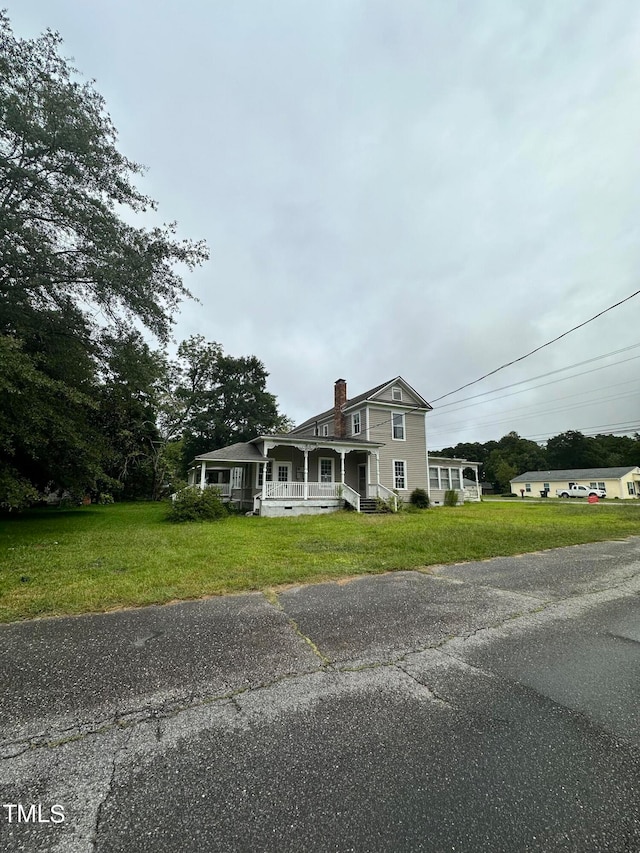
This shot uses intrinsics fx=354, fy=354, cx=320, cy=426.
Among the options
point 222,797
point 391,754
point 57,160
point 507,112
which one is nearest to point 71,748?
point 222,797

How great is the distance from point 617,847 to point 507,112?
1423 centimetres

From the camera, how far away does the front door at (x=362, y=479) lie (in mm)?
20853

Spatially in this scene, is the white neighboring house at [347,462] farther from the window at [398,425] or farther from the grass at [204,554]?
the grass at [204,554]

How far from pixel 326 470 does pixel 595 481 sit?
4457 centimetres

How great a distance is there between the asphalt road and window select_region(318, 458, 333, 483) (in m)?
16.4

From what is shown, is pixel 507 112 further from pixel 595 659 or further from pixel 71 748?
pixel 71 748

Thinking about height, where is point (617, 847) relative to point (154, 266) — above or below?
below

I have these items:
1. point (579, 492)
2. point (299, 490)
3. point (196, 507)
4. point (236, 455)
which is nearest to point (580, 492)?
point (579, 492)

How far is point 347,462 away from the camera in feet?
69.8

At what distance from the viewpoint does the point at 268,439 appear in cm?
1733

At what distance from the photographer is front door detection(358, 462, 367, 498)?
20.9 meters

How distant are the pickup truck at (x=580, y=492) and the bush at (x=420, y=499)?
35.4 metres

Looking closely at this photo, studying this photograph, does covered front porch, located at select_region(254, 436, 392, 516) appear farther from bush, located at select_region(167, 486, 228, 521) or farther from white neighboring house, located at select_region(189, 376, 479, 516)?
bush, located at select_region(167, 486, 228, 521)

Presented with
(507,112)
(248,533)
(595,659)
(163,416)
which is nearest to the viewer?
(595,659)
